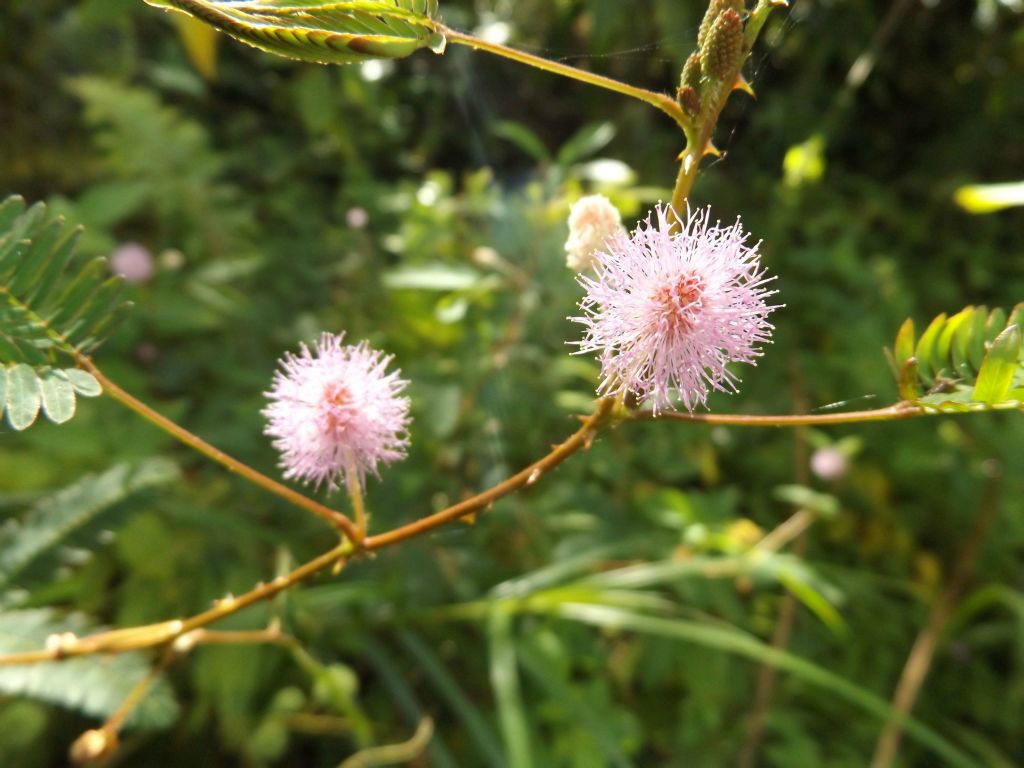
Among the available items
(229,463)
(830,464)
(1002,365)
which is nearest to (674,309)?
(1002,365)

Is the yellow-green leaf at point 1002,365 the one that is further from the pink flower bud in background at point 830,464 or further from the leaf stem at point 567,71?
the pink flower bud in background at point 830,464

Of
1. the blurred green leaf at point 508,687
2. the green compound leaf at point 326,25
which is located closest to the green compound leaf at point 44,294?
the green compound leaf at point 326,25

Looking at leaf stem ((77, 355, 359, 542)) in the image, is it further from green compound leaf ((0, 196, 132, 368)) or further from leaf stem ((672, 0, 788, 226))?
leaf stem ((672, 0, 788, 226))

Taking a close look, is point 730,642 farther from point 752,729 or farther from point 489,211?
point 489,211

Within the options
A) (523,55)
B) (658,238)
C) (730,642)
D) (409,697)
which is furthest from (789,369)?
(523,55)

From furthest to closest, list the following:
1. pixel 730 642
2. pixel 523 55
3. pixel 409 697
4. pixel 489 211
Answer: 1. pixel 489 211
2. pixel 409 697
3. pixel 730 642
4. pixel 523 55

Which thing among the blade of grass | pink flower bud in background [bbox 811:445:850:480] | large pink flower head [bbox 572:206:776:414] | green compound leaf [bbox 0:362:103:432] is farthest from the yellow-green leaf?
pink flower bud in background [bbox 811:445:850:480]
